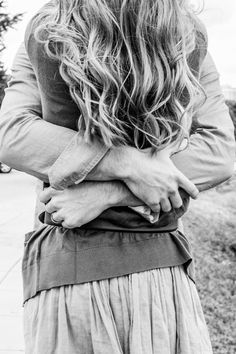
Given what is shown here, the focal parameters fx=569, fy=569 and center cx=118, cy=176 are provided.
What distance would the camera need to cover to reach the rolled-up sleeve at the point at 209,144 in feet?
5.52

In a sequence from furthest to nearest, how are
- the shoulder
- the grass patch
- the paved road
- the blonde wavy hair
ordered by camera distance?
the grass patch → the paved road → the shoulder → the blonde wavy hair

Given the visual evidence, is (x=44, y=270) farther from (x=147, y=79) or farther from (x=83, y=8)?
(x=83, y=8)

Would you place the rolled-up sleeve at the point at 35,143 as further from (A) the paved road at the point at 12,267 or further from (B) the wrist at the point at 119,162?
(A) the paved road at the point at 12,267

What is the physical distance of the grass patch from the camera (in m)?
4.64

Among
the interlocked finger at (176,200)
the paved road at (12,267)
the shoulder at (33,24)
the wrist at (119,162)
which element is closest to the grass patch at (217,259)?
the paved road at (12,267)

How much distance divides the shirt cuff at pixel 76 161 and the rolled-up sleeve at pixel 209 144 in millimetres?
250

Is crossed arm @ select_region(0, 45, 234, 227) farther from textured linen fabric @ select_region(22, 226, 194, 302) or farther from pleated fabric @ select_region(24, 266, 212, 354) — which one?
pleated fabric @ select_region(24, 266, 212, 354)

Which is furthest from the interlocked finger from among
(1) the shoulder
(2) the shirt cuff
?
(1) the shoulder

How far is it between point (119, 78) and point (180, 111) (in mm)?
194

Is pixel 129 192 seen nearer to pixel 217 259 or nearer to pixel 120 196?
pixel 120 196

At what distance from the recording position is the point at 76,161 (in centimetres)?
156

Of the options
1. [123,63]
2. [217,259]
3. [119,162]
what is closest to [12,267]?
[217,259]

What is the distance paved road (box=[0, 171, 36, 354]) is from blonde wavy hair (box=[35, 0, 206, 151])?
2.96 metres

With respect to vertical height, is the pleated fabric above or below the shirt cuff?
below
